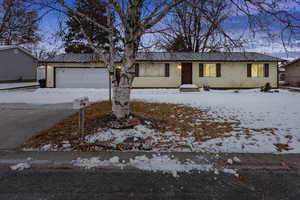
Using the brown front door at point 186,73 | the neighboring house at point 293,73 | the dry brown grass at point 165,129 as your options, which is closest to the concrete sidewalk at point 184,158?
the dry brown grass at point 165,129

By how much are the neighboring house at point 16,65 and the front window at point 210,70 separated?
21029 mm

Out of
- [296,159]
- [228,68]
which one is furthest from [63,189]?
[228,68]

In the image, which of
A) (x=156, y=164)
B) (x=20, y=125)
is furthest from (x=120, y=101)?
(x=20, y=125)

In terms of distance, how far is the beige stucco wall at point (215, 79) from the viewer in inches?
707

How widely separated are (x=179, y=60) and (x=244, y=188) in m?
15.8

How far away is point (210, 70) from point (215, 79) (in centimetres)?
97

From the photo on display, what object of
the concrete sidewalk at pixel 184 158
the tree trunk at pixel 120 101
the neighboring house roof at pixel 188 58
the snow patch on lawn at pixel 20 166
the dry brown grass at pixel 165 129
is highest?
the neighboring house roof at pixel 188 58

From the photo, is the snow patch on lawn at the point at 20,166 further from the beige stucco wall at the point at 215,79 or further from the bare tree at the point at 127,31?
the beige stucco wall at the point at 215,79

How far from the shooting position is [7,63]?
21.5 m

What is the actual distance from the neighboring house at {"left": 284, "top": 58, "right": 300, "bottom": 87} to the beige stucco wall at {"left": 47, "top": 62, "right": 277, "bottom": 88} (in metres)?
5.14

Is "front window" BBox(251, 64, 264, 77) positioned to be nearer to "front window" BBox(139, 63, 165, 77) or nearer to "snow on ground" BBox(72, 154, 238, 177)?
"front window" BBox(139, 63, 165, 77)

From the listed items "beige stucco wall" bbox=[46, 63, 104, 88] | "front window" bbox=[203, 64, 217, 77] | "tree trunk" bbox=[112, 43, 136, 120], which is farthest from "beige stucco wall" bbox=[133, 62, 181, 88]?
"tree trunk" bbox=[112, 43, 136, 120]

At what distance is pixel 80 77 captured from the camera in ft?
60.7

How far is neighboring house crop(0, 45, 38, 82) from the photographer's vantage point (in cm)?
2093
